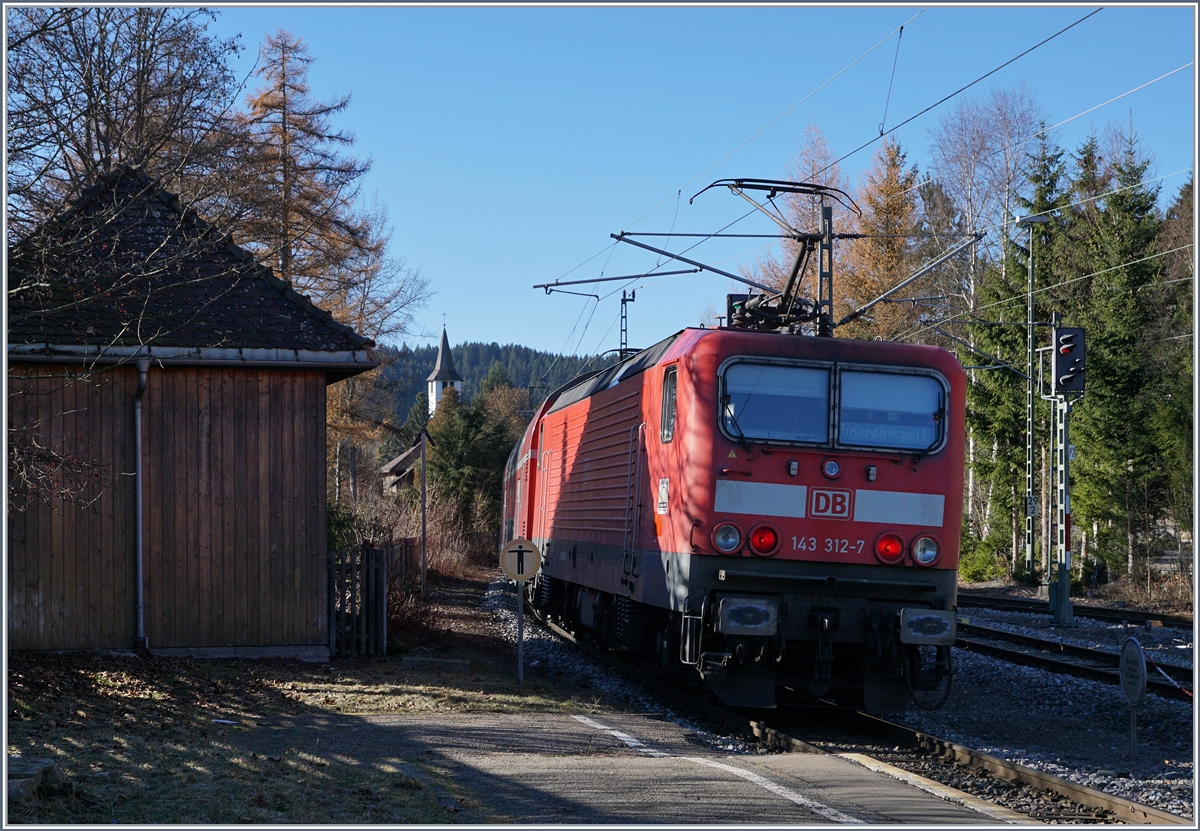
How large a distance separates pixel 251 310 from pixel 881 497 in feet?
24.4

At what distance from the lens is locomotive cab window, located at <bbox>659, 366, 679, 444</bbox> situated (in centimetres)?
1012

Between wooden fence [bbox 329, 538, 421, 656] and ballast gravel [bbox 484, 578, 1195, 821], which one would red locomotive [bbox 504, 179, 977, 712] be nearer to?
ballast gravel [bbox 484, 578, 1195, 821]

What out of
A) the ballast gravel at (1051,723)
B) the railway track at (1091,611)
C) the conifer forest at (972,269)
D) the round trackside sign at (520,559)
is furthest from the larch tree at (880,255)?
the round trackside sign at (520,559)

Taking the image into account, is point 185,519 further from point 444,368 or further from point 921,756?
point 444,368

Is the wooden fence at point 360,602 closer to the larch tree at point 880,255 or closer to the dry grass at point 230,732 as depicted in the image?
the dry grass at point 230,732

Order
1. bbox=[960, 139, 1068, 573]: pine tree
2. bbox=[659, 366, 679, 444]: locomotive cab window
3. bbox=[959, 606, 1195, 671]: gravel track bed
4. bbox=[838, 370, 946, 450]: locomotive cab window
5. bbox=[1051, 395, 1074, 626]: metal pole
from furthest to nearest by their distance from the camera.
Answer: bbox=[960, 139, 1068, 573]: pine tree → bbox=[1051, 395, 1074, 626]: metal pole → bbox=[959, 606, 1195, 671]: gravel track bed → bbox=[659, 366, 679, 444]: locomotive cab window → bbox=[838, 370, 946, 450]: locomotive cab window

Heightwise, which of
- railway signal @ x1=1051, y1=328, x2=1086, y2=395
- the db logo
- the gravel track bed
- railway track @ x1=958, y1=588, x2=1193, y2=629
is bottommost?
railway track @ x1=958, y1=588, x2=1193, y2=629

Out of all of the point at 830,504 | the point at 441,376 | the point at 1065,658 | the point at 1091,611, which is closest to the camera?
the point at 830,504

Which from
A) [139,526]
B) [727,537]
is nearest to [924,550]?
[727,537]

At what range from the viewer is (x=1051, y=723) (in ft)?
35.5

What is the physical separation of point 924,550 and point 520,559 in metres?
4.57

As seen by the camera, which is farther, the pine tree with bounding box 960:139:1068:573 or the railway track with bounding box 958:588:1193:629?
the pine tree with bounding box 960:139:1068:573

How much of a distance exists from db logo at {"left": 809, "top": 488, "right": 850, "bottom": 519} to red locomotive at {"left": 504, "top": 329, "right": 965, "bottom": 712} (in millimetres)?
12

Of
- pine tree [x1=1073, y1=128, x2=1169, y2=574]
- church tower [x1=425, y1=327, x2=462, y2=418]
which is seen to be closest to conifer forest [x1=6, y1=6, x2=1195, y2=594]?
pine tree [x1=1073, y1=128, x2=1169, y2=574]
